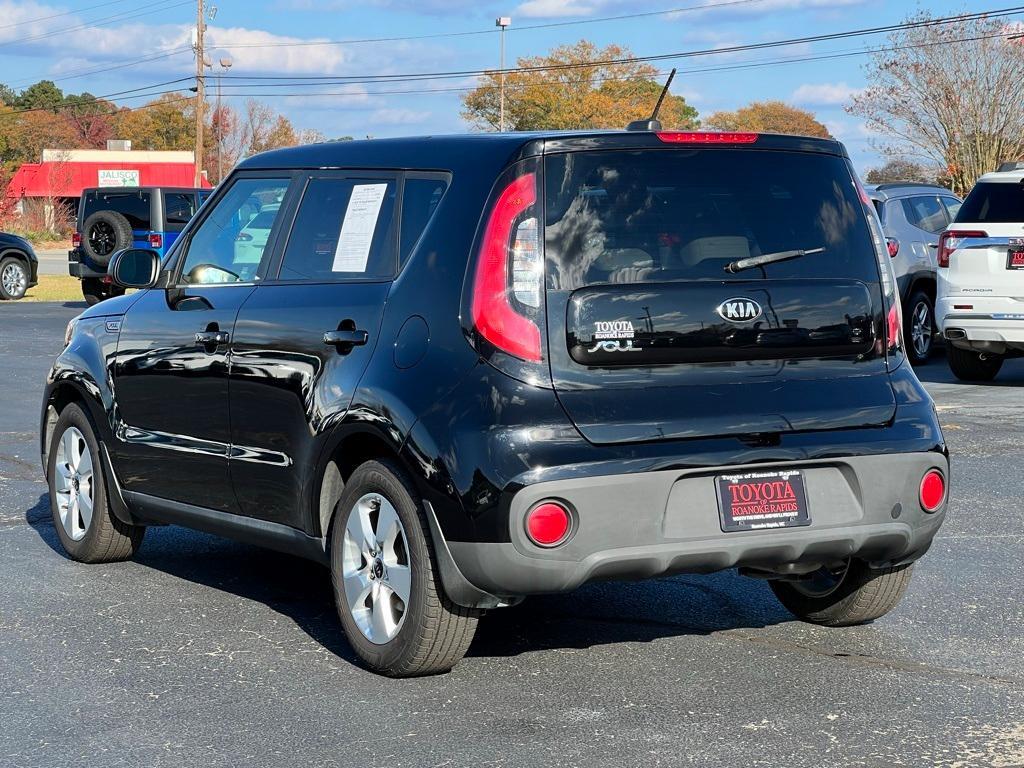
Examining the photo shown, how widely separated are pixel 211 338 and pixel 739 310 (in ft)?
6.93

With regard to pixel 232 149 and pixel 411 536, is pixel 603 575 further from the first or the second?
pixel 232 149

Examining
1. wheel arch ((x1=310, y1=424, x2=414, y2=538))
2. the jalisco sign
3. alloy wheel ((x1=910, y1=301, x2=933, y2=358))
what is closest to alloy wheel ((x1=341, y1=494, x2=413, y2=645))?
wheel arch ((x1=310, y1=424, x2=414, y2=538))

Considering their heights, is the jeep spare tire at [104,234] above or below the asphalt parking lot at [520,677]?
above

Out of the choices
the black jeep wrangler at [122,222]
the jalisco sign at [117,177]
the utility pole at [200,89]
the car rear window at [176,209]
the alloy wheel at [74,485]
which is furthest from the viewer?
the jalisco sign at [117,177]

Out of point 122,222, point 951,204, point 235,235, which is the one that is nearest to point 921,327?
point 951,204

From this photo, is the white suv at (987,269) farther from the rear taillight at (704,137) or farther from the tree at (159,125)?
the tree at (159,125)

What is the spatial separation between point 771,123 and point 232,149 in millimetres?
36849

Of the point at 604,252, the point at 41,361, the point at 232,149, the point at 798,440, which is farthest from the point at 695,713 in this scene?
the point at 232,149

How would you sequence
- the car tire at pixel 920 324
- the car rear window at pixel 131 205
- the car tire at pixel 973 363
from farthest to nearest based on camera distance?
the car rear window at pixel 131 205
the car tire at pixel 920 324
the car tire at pixel 973 363

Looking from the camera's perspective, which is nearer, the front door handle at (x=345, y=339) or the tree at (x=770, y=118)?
the front door handle at (x=345, y=339)

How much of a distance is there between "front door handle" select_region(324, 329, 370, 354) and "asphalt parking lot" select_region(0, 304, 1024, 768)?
42.8 inches

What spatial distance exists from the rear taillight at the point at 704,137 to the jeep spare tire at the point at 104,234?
21.4 meters

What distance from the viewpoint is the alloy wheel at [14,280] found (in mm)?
28578

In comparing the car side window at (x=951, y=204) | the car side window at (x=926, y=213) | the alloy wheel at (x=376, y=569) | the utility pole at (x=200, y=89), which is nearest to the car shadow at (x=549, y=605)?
the alloy wheel at (x=376, y=569)
